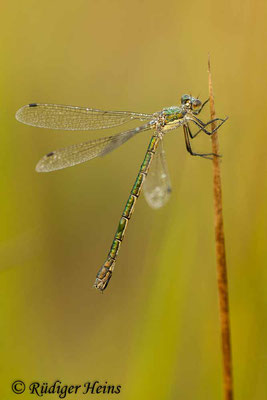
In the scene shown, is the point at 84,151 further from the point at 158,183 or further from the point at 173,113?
the point at 173,113

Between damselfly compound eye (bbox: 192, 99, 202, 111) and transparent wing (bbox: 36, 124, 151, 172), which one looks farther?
damselfly compound eye (bbox: 192, 99, 202, 111)

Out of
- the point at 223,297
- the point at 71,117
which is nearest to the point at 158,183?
the point at 71,117

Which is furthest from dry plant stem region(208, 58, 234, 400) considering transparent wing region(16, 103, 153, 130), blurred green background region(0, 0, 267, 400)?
transparent wing region(16, 103, 153, 130)

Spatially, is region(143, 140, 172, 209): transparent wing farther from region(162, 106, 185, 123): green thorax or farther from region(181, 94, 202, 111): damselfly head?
region(181, 94, 202, 111): damselfly head

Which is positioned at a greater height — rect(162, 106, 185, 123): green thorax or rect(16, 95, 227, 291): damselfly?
rect(162, 106, 185, 123): green thorax

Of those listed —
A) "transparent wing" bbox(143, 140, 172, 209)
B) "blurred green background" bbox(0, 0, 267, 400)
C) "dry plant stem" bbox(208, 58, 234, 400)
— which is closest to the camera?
"dry plant stem" bbox(208, 58, 234, 400)

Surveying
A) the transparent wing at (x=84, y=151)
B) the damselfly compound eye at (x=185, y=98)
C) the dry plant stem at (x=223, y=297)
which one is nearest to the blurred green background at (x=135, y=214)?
the damselfly compound eye at (x=185, y=98)
